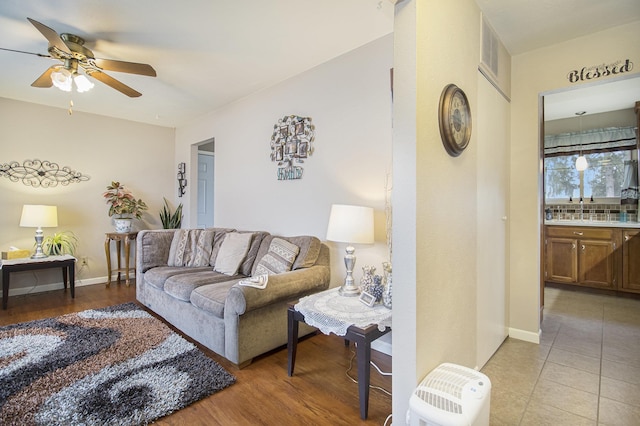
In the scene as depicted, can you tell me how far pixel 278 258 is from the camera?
2777mm

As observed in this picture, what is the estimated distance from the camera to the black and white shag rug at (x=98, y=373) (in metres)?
1.69

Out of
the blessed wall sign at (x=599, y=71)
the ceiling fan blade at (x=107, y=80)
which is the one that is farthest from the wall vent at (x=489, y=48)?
the ceiling fan blade at (x=107, y=80)

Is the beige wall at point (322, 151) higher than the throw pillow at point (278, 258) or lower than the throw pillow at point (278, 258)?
higher

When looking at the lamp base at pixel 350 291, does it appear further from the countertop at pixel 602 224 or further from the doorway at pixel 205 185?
the doorway at pixel 205 185

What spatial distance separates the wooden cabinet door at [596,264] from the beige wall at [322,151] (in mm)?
3287

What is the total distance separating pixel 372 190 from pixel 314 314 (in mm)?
1135

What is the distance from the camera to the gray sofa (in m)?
2.20

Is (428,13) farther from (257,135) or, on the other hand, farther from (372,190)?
(257,135)

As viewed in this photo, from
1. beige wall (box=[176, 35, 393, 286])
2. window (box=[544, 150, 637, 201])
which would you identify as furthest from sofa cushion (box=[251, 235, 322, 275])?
window (box=[544, 150, 637, 201])

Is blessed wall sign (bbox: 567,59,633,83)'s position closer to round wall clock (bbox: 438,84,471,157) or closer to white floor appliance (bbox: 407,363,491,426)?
round wall clock (bbox: 438,84,471,157)

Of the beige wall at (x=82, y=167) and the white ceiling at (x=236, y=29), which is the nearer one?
the white ceiling at (x=236, y=29)

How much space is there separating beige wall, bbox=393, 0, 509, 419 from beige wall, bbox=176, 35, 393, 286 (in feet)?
2.56

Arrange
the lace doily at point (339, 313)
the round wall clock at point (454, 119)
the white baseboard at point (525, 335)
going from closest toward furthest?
the round wall clock at point (454, 119)
the lace doily at point (339, 313)
the white baseboard at point (525, 335)

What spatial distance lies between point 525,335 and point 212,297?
8.74ft
